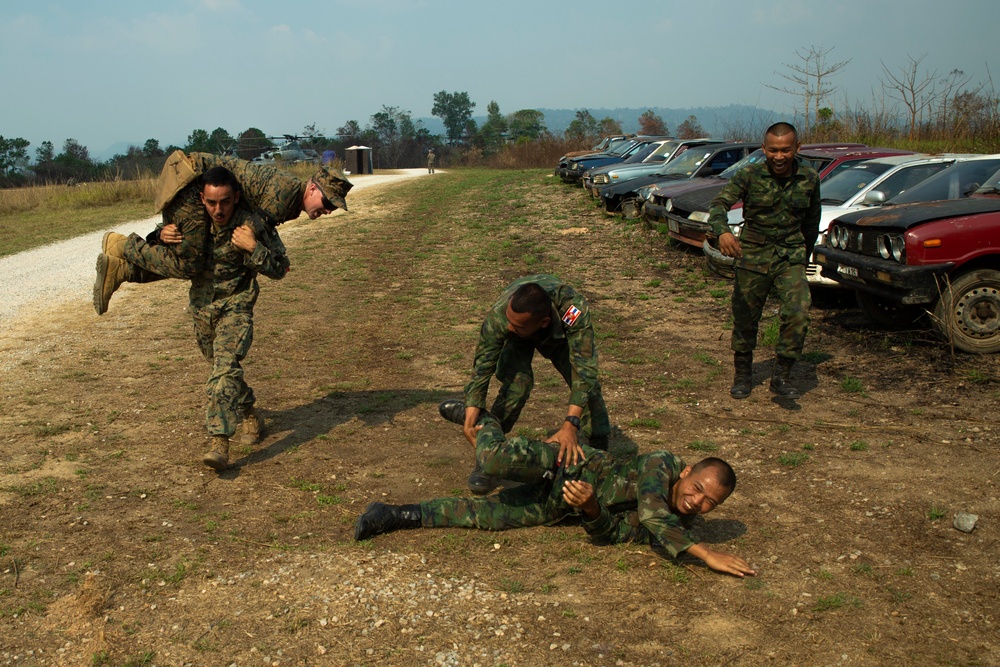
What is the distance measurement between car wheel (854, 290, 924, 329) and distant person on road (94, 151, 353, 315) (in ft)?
17.0

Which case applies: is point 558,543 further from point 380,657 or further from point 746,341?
point 746,341

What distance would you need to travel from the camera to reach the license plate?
7.45 meters

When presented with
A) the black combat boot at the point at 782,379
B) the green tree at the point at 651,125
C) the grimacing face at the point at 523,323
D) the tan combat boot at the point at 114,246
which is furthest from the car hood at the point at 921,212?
the green tree at the point at 651,125

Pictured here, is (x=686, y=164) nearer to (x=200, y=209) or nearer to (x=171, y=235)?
(x=200, y=209)

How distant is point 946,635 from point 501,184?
24.1m

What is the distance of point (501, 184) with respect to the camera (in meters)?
26.7

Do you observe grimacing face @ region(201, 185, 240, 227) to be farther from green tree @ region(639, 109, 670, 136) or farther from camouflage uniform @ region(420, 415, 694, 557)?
green tree @ region(639, 109, 670, 136)

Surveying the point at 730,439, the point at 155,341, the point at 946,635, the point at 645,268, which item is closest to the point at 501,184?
the point at 645,268

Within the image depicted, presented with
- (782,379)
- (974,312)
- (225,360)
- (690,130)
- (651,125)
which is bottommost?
(782,379)

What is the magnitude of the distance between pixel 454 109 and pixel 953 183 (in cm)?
9885

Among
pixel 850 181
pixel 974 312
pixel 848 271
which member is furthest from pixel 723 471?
pixel 850 181

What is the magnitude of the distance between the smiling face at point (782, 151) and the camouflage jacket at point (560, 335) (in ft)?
7.85

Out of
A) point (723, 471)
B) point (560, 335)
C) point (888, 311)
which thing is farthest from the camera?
point (888, 311)

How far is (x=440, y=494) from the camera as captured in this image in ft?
16.0
